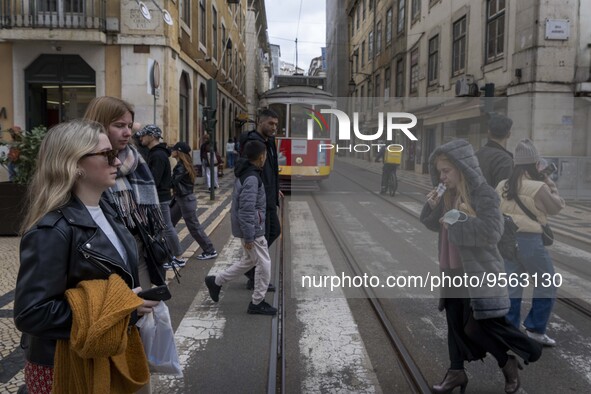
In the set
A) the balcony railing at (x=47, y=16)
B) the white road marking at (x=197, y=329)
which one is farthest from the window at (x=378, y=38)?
the balcony railing at (x=47, y=16)

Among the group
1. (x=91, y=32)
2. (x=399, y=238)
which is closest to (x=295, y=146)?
(x=399, y=238)

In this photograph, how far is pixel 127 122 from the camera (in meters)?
2.46

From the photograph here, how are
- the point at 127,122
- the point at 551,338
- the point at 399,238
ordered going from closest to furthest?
the point at 127,122 → the point at 399,238 → the point at 551,338

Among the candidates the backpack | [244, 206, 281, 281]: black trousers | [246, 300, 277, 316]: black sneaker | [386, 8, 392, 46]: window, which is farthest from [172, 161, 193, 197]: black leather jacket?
the backpack

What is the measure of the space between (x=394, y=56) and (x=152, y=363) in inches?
116

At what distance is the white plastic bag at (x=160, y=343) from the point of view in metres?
2.25

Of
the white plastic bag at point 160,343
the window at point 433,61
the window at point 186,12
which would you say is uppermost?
the window at point 186,12

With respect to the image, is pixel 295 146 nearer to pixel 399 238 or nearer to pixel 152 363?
pixel 399 238

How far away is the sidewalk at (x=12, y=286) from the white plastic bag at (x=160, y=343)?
4.55 ft

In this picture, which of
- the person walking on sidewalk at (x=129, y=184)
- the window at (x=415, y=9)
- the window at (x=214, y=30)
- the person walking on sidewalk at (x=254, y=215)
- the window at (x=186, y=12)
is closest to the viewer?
the person walking on sidewalk at (x=129, y=184)

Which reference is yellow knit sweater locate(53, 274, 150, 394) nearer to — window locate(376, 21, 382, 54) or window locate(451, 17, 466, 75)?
window locate(451, 17, 466, 75)

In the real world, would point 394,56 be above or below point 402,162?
above

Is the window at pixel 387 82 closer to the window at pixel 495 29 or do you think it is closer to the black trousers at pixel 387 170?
the black trousers at pixel 387 170

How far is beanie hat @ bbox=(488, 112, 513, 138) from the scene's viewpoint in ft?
10.0
